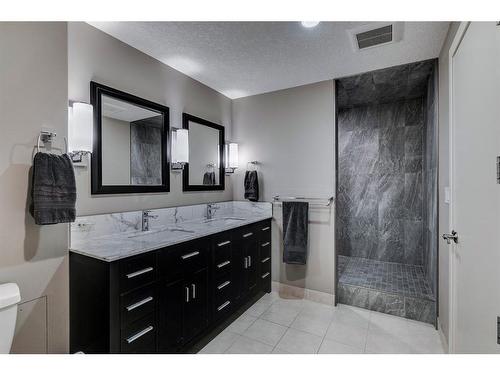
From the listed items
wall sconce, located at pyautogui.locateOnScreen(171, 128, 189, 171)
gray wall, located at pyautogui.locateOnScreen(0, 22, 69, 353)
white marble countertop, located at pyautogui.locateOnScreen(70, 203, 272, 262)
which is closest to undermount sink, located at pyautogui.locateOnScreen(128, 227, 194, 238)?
white marble countertop, located at pyautogui.locateOnScreen(70, 203, 272, 262)

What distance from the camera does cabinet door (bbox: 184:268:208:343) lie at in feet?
5.70

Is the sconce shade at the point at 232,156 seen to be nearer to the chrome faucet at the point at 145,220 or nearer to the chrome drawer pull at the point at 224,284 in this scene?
the chrome faucet at the point at 145,220

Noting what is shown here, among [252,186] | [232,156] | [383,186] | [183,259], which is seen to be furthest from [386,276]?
[183,259]

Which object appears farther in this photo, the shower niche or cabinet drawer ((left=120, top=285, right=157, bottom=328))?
the shower niche

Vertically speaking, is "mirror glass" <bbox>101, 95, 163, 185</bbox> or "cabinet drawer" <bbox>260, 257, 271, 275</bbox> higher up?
"mirror glass" <bbox>101, 95, 163, 185</bbox>

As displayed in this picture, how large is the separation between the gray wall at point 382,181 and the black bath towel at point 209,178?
1762 mm

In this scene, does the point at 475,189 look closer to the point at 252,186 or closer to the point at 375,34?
the point at 375,34

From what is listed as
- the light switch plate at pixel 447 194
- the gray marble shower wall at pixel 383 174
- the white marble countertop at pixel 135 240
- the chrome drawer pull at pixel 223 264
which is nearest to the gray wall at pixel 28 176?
the white marble countertop at pixel 135 240

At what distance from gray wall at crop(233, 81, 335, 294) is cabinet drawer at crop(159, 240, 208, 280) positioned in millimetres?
1251

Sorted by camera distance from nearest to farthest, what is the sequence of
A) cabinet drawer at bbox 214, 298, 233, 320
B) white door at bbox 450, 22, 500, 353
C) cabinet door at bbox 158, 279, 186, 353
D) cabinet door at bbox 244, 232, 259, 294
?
white door at bbox 450, 22, 500, 353, cabinet door at bbox 158, 279, 186, 353, cabinet drawer at bbox 214, 298, 233, 320, cabinet door at bbox 244, 232, 259, 294

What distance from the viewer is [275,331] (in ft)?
6.89

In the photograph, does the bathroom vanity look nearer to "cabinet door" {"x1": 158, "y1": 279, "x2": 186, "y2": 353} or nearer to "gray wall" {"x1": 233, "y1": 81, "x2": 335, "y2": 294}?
"cabinet door" {"x1": 158, "y1": 279, "x2": 186, "y2": 353}

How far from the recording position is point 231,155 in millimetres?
3018
